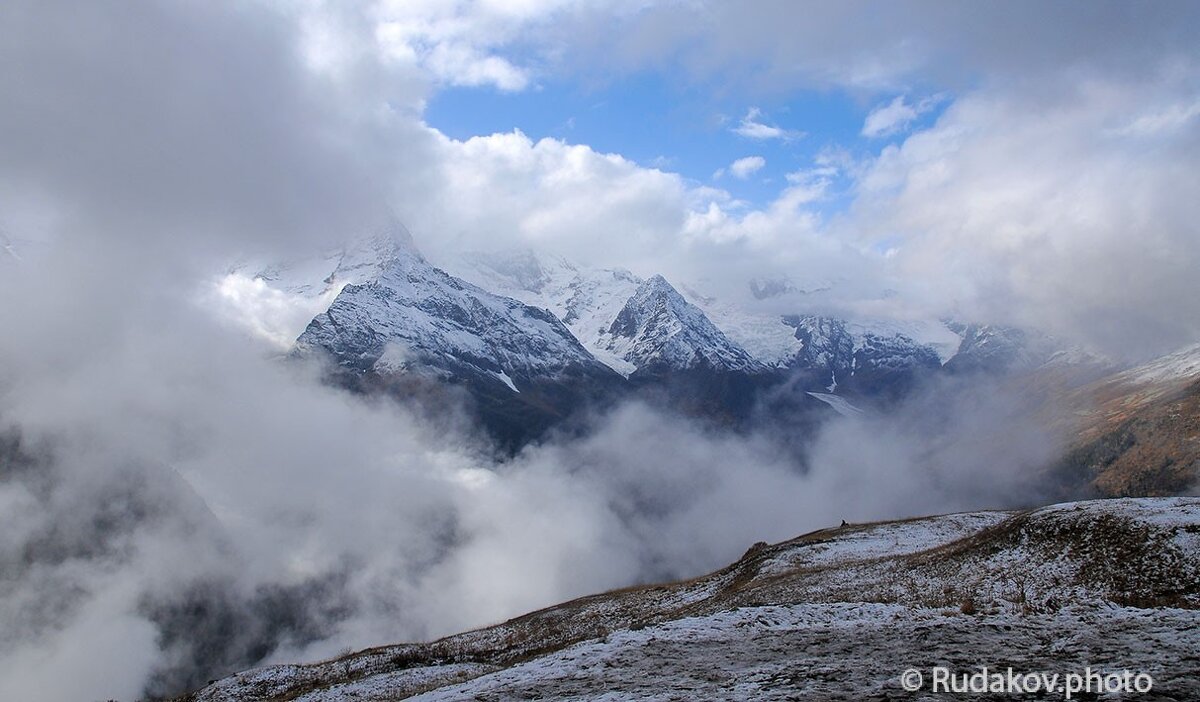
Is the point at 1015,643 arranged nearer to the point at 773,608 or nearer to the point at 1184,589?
the point at 773,608

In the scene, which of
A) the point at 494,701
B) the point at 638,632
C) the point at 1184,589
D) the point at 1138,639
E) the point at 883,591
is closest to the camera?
Answer: the point at 1138,639

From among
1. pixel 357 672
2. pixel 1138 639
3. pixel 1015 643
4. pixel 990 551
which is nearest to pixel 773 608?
pixel 1015 643

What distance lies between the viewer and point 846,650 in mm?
17266

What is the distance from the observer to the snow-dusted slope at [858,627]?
14.9 metres

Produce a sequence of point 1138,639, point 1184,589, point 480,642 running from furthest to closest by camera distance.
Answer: point 480,642
point 1184,589
point 1138,639

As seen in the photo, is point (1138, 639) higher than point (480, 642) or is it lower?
lower

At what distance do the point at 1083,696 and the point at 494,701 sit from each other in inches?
487

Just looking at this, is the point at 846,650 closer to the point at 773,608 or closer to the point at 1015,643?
the point at 1015,643

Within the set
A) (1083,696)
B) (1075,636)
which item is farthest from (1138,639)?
(1083,696)

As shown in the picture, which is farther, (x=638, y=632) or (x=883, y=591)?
(x=883, y=591)

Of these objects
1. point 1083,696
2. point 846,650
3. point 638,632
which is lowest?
point 1083,696

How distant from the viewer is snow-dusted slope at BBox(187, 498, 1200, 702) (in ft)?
48.8

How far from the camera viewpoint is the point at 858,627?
20.0 m

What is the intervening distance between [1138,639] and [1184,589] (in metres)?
14.8
